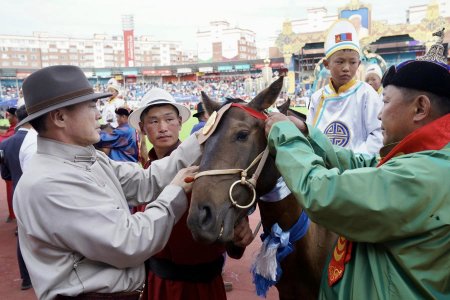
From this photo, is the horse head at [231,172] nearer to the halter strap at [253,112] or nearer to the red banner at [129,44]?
the halter strap at [253,112]

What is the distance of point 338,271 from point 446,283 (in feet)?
1.55

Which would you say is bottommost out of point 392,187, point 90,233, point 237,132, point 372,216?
point 90,233

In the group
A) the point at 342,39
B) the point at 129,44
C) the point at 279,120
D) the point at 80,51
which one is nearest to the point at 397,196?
the point at 279,120

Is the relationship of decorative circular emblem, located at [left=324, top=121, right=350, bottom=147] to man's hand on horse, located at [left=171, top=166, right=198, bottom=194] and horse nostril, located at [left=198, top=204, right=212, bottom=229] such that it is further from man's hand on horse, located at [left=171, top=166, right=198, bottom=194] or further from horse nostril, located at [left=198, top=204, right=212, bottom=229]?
horse nostril, located at [left=198, top=204, right=212, bottom=229]

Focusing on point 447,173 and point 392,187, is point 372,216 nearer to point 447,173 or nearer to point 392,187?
point 392,187

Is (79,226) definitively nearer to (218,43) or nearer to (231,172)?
(231,172)

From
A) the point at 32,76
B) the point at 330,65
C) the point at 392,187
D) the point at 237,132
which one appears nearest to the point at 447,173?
the point at 392,187

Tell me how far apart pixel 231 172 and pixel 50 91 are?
42.7 inches

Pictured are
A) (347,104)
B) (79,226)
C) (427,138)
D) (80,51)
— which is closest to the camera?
(427,138)

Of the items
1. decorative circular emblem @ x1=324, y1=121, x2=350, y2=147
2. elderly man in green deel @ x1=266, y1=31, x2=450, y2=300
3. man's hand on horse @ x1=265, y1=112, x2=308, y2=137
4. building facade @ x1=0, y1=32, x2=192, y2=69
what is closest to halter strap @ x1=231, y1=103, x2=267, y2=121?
man's hand on horse @ x1=265, y1=112, x2=308, y2=137

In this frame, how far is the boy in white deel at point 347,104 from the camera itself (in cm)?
401

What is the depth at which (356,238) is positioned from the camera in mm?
1664

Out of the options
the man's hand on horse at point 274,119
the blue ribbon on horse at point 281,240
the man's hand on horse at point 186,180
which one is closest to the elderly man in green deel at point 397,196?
the man's hand on horse at point 274,119

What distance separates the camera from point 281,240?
7.79 feet
